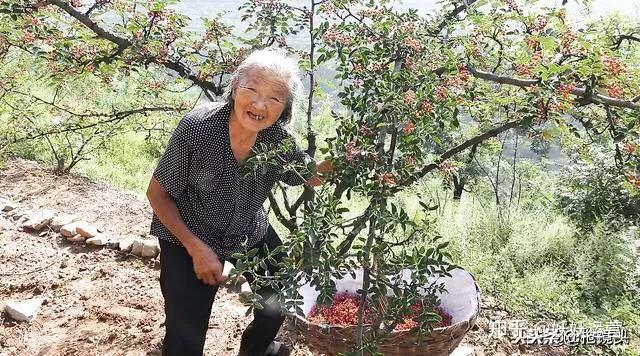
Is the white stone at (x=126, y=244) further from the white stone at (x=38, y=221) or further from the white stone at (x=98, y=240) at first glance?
the white stone at (x=38, y=221)

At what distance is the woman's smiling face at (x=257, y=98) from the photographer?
6.17 feet

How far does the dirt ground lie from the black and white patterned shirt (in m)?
0.92

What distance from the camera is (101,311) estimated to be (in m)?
3.06

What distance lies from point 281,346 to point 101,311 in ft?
3.85

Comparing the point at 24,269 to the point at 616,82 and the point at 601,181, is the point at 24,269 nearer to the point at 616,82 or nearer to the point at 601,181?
the point at 616,82

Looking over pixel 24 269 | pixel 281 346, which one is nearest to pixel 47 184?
pixel 24 269

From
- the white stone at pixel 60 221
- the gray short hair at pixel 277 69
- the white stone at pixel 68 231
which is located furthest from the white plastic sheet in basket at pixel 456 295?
the white stone at pixel 60 221

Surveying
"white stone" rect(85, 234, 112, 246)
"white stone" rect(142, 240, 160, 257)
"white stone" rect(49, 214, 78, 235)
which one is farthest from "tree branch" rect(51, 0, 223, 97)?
"white stone" rect(49, 214, 78, 235)

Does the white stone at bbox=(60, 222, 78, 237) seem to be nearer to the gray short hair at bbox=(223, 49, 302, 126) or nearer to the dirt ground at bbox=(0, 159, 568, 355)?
the dirt ground at bbox=(0, 159, 568, 355)

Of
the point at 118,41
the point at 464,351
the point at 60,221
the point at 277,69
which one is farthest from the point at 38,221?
the point at 464,351

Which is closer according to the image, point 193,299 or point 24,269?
point 193,299

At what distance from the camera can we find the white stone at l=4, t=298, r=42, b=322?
9.93ft

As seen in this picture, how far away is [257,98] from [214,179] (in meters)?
0.34

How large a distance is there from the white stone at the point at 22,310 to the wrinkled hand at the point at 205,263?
1635 mm
